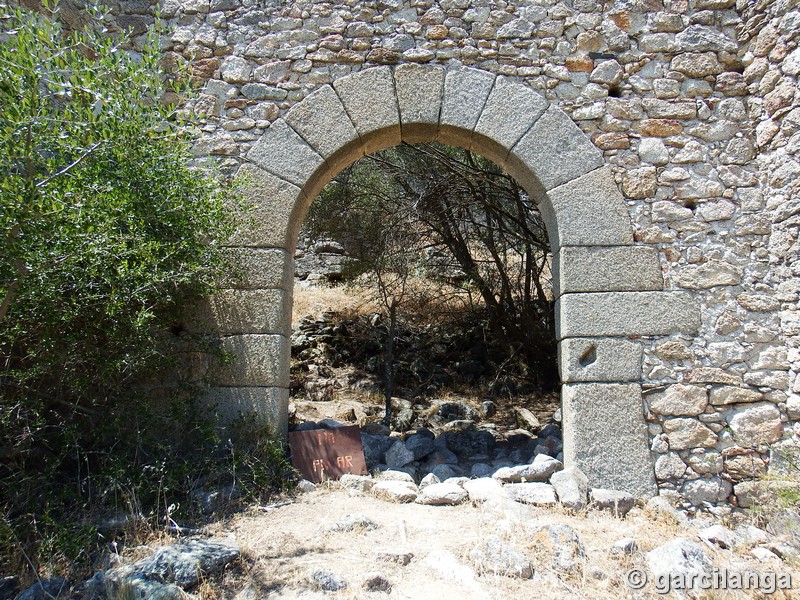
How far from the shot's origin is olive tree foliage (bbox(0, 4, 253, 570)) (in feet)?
8.73

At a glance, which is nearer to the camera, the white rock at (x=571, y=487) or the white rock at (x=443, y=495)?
the white rock at (x=571, y=487)

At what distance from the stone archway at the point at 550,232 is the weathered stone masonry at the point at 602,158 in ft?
0.04

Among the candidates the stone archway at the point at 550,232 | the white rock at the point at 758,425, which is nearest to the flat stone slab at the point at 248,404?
the stone archway at the point at 550,232

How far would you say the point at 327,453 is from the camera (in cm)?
398

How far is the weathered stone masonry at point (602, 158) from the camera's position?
12.1 feet

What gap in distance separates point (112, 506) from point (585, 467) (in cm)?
273

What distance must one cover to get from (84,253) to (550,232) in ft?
9.58

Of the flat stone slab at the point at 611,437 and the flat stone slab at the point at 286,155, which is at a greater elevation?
the flat stone slab at the point at 286,155

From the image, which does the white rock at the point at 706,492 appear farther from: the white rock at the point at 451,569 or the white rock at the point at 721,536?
the white rock at the point at 451,569

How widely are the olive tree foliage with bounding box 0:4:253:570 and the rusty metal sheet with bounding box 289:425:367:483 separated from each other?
2.67 feet

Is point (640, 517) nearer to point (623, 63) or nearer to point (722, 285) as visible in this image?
point (722, 285)

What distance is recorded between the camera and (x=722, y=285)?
380cm

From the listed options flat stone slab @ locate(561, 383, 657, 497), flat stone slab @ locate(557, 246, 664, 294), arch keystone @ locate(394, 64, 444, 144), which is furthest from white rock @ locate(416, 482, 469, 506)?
arch keystone @ locate(394, 64, 444, 144)

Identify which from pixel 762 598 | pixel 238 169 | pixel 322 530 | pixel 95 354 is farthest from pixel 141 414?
pixel 762 598
